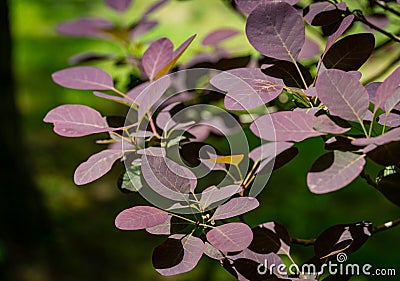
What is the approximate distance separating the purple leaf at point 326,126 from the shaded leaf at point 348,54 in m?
0.12

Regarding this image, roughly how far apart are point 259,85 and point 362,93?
0.40ft

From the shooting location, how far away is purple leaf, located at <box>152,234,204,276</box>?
1.88ft

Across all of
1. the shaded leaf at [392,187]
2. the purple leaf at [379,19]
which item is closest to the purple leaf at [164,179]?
the shaded leaf at [392,187]

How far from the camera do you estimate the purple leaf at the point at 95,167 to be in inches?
25.4

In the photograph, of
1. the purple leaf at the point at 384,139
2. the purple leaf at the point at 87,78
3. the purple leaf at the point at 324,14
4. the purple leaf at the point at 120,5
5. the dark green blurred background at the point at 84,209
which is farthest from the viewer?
the dark green blurred background at the point at 84,209

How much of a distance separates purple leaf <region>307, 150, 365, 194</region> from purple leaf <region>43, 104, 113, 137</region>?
0.28m

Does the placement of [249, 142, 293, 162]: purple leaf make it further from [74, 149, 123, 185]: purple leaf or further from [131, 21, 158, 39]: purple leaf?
[131, 21, 158, 39]: purple leaf

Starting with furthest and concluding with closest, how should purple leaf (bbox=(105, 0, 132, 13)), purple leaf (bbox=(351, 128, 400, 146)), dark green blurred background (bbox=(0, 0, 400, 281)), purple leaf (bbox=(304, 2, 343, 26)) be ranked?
dark green blurred background (bbox=(0, 0, 400, 281)), purple leaf (bbox=(105, 0, 132, 13)), purple leaf (bbox=(304, 2, 343, 26)), purple leaf (bbox=(351, 128, 400, 146))

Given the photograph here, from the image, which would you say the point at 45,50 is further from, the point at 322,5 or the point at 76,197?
the point at 322,5

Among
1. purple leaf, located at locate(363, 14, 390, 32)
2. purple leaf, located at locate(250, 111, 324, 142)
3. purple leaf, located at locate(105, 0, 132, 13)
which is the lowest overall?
purple leaf, located at locate(105, 0, 132, 13)

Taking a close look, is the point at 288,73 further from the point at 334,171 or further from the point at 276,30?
the point at 334,171

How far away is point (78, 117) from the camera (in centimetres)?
71

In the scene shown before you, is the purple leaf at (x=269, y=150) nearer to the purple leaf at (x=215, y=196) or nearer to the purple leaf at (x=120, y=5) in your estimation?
the purple leaf at (x=215, y=196)

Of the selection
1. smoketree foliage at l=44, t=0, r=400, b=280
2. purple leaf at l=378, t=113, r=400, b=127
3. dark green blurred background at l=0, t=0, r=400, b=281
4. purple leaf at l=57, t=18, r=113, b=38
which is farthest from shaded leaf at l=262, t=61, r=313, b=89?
dark green blurred background at l=0, t=0, r=400, b=281
